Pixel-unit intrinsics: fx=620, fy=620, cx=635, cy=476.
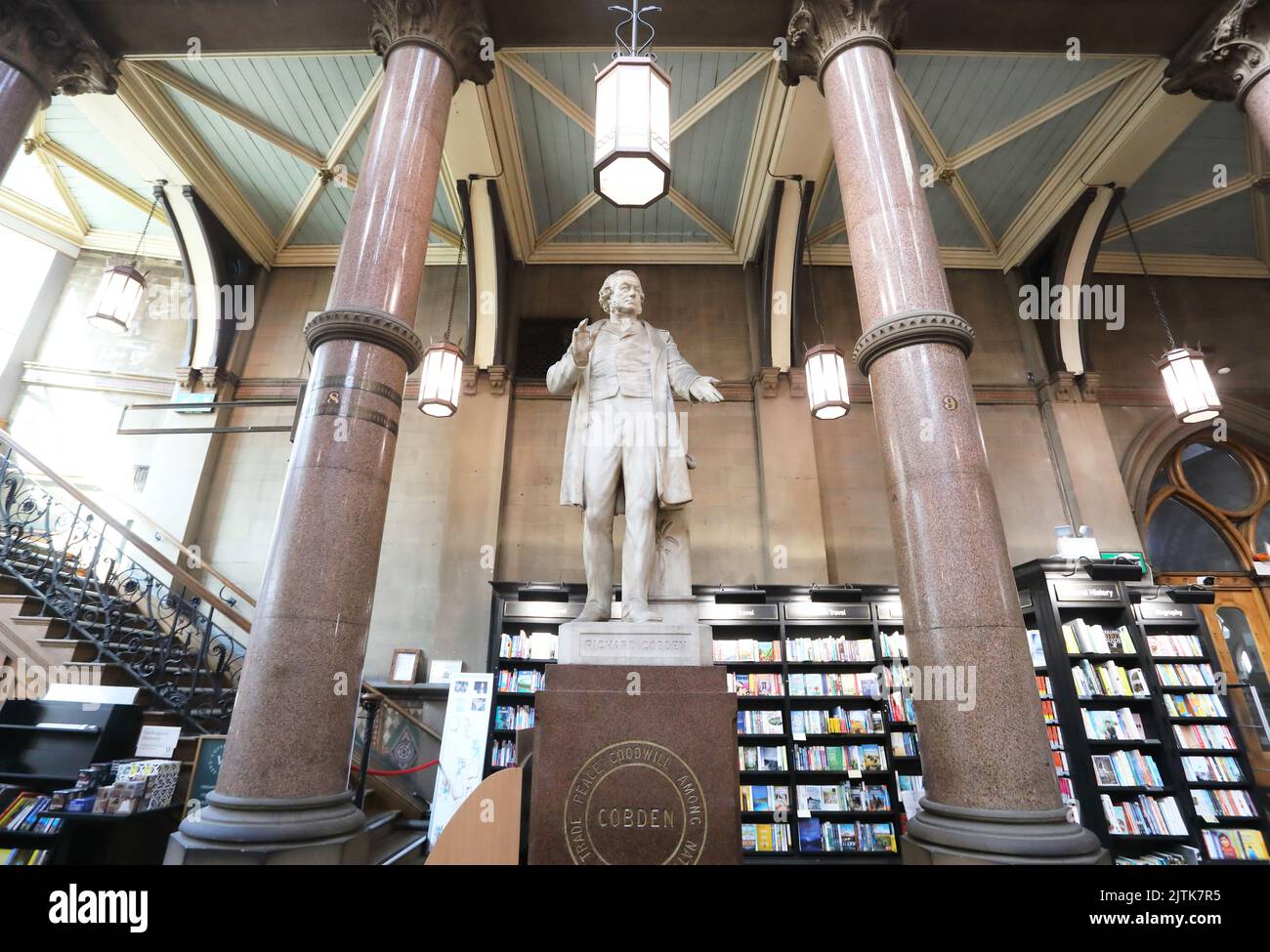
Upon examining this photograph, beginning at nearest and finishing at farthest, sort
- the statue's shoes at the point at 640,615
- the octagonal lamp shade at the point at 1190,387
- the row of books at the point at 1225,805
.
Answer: the statue's shoes at the point at 640,615 < the row of books at the point at 1225,805 < the octagonal lamp shade at the point at 1190,387

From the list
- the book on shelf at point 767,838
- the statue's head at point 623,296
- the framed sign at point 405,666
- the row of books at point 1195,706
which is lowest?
the book on shelf at point 767,838

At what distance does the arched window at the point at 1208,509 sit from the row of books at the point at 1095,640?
2845 millimetres

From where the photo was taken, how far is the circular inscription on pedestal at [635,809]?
2508 mm

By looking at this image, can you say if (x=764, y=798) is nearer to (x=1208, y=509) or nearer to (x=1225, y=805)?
(x=1225, y=805)

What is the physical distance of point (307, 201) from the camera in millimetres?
8539

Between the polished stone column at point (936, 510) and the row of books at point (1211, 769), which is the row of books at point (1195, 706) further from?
the polished stone column at point (936, 510)

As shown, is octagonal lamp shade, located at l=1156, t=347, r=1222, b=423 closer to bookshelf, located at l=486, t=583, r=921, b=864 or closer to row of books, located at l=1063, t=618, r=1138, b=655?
row of books, located at l=1063, t=618, r=1138, b=655

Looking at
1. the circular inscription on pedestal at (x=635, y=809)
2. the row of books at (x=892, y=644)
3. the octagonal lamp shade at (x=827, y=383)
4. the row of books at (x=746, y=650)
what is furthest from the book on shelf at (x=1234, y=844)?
the circular inscription on pedestal at (x=635, y=809)

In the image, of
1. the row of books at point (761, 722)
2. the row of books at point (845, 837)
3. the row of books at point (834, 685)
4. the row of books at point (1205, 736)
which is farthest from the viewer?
the row of books at point (834, 685)

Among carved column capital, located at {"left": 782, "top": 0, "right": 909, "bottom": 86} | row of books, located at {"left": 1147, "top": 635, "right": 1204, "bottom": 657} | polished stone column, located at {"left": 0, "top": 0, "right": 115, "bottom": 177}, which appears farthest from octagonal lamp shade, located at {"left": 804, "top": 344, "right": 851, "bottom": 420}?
polished stone column, located at {"left": 0, "top": 0, "right": 115, "bottom": 177}

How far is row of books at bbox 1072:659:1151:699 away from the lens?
6059mm

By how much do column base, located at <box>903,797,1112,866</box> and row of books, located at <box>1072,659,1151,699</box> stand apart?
4419 millimetres
